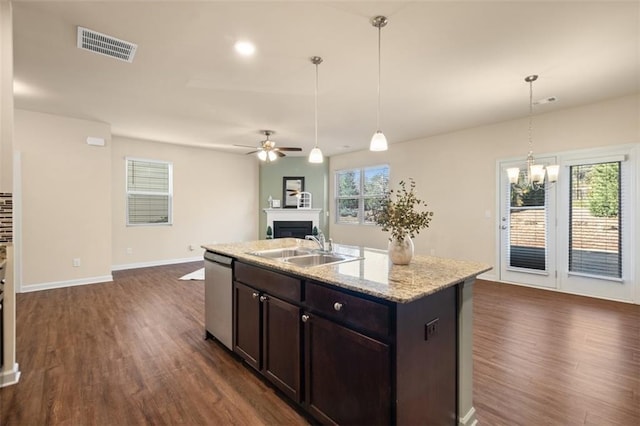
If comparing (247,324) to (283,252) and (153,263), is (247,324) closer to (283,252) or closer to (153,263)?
(283,252)

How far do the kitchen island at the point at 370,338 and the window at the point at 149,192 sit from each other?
534 cm

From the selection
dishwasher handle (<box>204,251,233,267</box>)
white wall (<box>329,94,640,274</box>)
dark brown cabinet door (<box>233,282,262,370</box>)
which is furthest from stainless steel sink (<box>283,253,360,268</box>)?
white wall (<box>329,94,640,274</box>)

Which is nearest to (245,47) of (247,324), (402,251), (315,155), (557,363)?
(315,155)

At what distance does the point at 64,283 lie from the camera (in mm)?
4750

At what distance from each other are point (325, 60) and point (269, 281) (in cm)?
214

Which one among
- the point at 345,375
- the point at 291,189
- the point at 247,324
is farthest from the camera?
the point at 291,189

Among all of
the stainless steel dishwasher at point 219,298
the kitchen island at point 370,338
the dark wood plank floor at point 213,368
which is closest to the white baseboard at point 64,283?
the dark wood plank floor at point 213,368

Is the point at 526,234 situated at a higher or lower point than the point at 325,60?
lower

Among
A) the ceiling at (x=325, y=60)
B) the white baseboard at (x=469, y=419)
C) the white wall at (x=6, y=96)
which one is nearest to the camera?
the white baseboard at (x=469, y=419)

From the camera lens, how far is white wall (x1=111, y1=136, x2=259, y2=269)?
241 inches

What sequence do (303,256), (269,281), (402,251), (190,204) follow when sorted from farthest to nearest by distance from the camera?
(190,204), (303,256), (269,281), (402,251)

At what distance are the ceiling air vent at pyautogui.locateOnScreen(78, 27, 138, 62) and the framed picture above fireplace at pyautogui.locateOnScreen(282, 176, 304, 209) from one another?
17.2 ft

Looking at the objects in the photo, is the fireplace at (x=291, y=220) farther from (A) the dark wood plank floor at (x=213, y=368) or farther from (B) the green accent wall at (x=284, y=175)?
(A) the dark wood plank floor at (x=213, y=368)

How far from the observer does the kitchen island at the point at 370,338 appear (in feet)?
4.57
